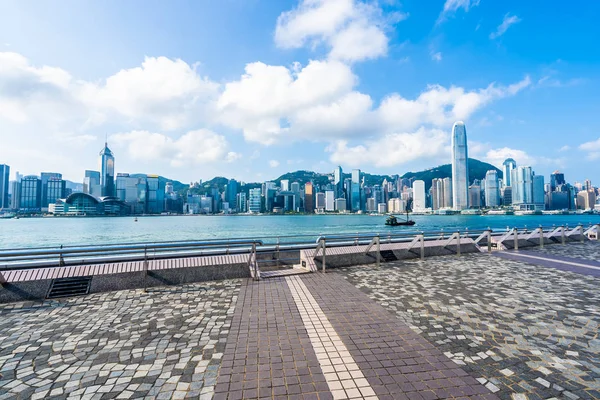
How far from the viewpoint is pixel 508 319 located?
5.58m

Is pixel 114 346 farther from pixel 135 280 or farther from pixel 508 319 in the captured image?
pixel 508 319

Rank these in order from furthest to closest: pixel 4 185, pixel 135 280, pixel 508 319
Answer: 1. pixel 4 185
2. pixel 135 280
3. pixel 508 319

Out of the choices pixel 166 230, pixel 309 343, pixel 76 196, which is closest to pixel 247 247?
pixel 309 343

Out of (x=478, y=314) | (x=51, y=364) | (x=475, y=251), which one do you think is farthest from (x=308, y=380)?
(x=475, y=251)

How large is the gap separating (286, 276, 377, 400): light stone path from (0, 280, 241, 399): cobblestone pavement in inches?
60.9

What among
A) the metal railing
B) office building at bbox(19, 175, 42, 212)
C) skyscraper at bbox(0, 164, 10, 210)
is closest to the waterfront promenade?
the metal railing

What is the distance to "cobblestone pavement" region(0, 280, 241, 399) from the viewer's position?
3.53 metres

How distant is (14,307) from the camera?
21.4ft

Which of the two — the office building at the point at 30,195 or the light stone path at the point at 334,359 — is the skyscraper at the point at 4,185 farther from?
the light stone path at the point at 334,359

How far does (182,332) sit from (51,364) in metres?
1.83

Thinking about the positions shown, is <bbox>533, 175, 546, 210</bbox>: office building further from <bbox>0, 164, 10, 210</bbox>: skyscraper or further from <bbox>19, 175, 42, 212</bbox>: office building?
<bbox>0, 164, 10, 210</bbox>: skyscraper

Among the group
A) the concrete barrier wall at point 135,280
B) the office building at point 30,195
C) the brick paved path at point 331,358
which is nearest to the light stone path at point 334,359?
the brick paved path at point 331,358

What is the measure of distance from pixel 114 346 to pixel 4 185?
870ft

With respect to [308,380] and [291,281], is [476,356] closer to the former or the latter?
[308,380]
